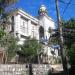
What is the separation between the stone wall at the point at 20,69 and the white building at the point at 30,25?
26521mm

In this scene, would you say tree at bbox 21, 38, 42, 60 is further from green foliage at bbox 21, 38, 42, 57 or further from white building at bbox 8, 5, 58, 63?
white building at bbox 8, 5, 58, 63

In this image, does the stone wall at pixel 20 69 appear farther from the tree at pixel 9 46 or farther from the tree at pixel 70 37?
the tree at pixel 9 46

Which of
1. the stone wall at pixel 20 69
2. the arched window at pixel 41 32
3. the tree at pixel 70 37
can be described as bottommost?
the stone wall at pixel 20 69

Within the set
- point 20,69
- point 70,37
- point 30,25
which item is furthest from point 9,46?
point 30,25

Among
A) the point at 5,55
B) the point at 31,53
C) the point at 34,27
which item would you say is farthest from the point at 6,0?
the point at 34,27

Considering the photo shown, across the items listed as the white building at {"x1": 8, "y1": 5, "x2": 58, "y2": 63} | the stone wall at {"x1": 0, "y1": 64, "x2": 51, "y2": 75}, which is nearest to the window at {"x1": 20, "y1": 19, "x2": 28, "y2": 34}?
the white building at {"x1": 8, "y1": 5, "x2": 58, "y2": 63}

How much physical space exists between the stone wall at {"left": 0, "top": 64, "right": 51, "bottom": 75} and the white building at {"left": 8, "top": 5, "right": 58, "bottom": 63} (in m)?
26.5

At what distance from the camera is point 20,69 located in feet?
85.2

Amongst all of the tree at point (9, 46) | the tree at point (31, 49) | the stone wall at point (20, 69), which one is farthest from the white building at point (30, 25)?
the stone wall at point (20, 69)

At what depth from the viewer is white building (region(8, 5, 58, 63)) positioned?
192 ft

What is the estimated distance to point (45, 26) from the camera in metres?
69.4

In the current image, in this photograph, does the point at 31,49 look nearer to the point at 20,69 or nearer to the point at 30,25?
the point at 30,25

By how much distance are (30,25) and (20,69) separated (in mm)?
40915

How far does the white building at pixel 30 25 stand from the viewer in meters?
58.6
